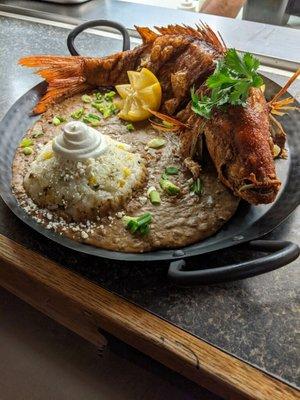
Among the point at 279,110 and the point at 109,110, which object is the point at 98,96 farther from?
the point at 279,110

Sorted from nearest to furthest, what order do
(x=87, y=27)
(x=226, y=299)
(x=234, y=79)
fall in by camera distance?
(x=226, y=299) → (x=234, y=79) → (x=87, y=27)

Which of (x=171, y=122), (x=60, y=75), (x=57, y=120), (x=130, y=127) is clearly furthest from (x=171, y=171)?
(x=60, y=75)

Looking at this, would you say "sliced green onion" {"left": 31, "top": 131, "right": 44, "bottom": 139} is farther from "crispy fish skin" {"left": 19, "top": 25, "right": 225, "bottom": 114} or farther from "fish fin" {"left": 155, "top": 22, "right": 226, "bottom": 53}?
"fish fin" {"left": 155, "top": 22, "right": 226, "bottom": 53}

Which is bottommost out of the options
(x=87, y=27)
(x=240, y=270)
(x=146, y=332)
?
(x=146, y=332)

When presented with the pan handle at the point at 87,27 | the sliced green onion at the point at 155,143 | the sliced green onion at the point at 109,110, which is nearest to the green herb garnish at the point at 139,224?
the sliced green onion at the point at 155,143

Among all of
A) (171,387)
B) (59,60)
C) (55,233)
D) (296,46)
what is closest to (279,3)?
(296,46)

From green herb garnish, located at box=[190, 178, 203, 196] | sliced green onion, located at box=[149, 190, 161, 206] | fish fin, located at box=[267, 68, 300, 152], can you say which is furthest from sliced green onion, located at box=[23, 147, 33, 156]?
fish fin, located at box=[267, 68, 300, 152]

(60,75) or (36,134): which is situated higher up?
(60,75)
